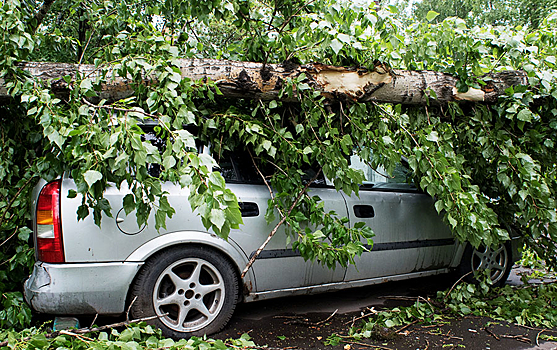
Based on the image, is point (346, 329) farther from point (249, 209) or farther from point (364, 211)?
point (249, 209)

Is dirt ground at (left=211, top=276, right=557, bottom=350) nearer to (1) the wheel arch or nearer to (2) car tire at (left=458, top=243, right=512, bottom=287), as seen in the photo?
(1) the wheel arch

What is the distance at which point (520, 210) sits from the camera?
3.81 metres

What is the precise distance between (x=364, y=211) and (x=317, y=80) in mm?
1229

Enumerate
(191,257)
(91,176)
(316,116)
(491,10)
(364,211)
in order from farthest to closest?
(491,10) < (364,211) < (316,116) < (191,257) < (91,176)

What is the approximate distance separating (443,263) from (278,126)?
2.31 meters

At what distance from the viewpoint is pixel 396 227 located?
13.0 ft

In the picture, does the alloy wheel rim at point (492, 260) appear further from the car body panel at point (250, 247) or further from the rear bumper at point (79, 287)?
the rear bumper at point (79, 287)

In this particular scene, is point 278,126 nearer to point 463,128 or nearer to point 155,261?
point 155,261

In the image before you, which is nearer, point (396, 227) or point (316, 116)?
point (316, 116)

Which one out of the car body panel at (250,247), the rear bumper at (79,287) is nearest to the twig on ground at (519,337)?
the car body panel at (250,247)

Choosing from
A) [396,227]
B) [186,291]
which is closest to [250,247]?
[186,291]

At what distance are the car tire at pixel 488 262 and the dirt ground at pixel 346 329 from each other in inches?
32.8

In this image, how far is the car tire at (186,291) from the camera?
9.71ft

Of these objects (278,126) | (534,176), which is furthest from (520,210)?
(278,126)
